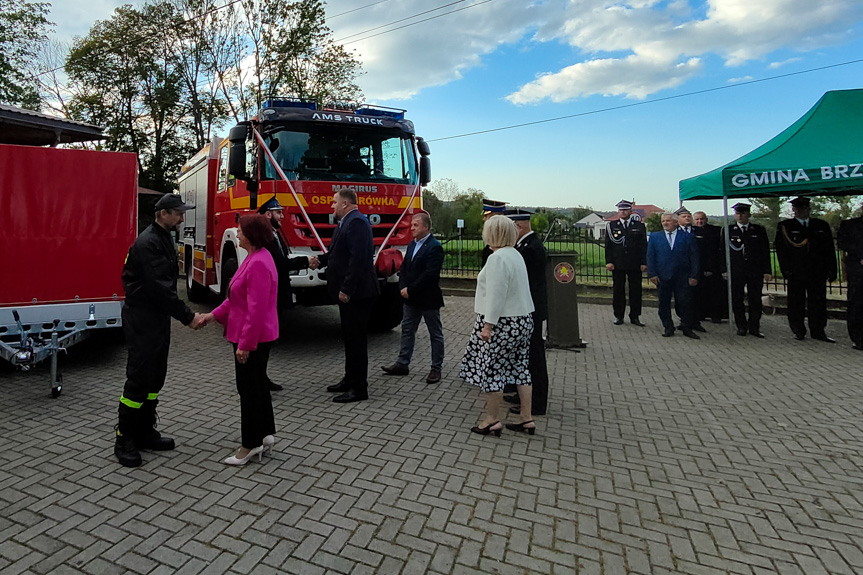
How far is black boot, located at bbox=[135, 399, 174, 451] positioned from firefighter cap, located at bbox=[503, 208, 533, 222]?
3.13 meters

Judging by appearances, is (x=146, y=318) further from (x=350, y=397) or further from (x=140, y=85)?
(x=140, y=85)

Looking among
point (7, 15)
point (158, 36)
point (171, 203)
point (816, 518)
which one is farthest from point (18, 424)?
point (158, 36)

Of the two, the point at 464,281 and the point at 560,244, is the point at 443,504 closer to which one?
the point at 560,244

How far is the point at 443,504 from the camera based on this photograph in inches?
120

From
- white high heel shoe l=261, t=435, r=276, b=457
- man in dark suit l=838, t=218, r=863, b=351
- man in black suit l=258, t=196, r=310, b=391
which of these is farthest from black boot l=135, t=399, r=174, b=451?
man in dark suit l=838, t=218, r=863, b=351

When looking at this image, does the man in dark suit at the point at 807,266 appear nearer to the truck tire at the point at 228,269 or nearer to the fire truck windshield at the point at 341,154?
the fire truck windshield at the point at 341,154

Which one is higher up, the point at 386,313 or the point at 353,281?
the point at 353,281

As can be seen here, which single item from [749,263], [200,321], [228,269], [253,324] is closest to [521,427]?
[253,324]

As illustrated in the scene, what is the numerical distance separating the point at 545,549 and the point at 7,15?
28.4m

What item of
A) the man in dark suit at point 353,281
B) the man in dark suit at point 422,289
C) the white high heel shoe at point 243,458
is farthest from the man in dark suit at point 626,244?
the white high heel shoe at point 243,458

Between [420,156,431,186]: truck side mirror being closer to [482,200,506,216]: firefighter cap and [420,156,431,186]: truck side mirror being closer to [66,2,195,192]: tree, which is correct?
[482,200,506,216]: firefighter cap

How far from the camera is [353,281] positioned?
4.78m

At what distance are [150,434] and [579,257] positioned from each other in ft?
28.8

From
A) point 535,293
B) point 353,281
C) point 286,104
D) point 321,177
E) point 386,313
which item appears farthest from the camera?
point 386,313
